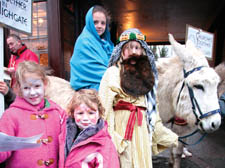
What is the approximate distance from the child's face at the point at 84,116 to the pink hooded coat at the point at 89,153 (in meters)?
0.06

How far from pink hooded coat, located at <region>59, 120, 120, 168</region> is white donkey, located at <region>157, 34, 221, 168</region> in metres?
1.26

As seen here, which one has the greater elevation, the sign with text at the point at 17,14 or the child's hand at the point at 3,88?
the sign with text at the point at 17,14

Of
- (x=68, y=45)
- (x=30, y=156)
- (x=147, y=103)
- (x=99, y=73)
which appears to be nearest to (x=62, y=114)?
(x=30, y=156)

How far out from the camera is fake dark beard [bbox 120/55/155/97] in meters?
1.77

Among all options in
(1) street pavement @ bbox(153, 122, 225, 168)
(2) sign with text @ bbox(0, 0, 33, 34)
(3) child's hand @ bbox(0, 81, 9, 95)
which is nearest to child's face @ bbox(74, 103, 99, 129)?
(3) child's hand @ bbox(0, 81, 9, 95)

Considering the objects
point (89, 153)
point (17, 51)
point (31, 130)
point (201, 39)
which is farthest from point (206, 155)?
point (17, 51)

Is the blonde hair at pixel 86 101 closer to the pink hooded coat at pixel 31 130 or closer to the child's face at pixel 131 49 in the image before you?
the pink hooded coat at pixel 31 130

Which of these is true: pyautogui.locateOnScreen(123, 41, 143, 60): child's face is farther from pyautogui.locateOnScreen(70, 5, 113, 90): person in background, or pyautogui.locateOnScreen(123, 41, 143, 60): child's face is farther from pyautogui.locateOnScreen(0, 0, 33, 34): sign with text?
pyautogui.locateOnScreen(0, 0, 33, 34): sign with text

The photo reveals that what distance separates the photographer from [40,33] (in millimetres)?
4535

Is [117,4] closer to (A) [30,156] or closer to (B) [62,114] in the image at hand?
(B) [62,114]

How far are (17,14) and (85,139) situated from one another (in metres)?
1.29

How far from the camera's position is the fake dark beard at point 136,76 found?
1.77m

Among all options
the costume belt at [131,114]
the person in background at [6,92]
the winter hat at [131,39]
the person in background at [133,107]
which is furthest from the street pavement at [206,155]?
the person in background at [6,92]

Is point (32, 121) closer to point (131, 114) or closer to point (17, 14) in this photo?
point (131, 114)
